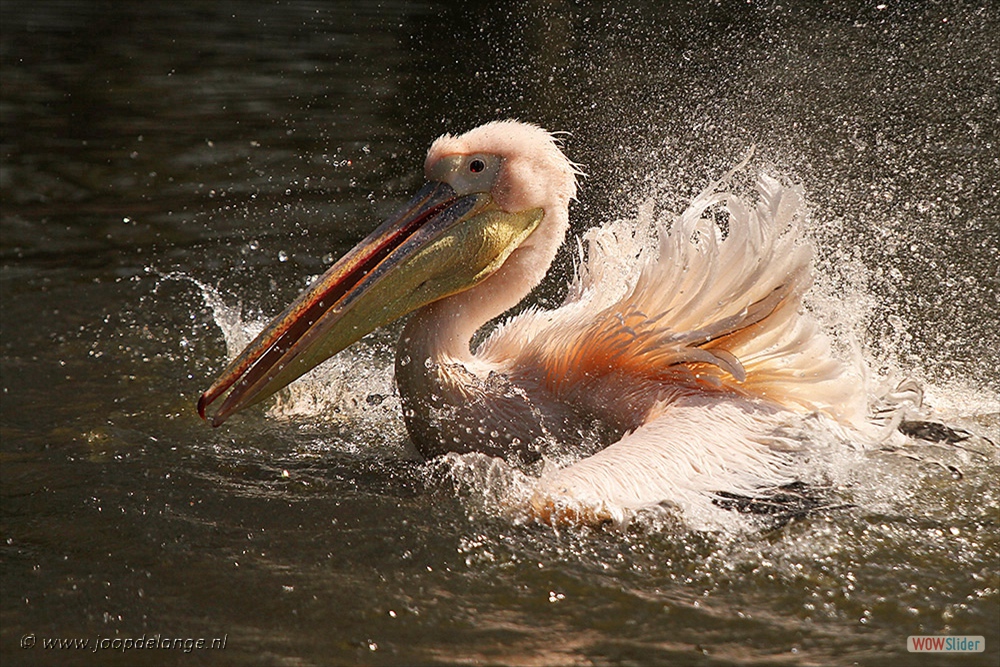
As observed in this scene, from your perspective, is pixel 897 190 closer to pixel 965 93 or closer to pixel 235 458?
pixel 965 93

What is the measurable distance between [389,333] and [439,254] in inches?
65.5

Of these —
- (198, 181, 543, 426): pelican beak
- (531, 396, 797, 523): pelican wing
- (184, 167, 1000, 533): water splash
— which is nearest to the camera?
(531, 396, 797, 523): pelican wing

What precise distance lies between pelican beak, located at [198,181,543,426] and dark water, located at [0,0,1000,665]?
1.23 feet

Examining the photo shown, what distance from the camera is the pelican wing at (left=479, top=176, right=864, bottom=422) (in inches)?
131

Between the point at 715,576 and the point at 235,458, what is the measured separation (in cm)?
172

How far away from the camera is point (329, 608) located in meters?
2.85

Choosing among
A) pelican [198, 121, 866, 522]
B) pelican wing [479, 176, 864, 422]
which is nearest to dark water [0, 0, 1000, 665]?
pelican [198, 121, 866, 522]

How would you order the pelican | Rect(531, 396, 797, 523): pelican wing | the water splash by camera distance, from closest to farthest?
1. Rect(531, 396, 797, 523): pelican wing
2. the water splash
3. the pelican

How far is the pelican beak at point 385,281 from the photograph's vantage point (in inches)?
138

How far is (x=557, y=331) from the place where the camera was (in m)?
3.64

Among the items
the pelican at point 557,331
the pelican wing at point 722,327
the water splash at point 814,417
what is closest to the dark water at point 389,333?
the water splash at point 814,417

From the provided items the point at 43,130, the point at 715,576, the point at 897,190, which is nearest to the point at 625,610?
the point at 715,576

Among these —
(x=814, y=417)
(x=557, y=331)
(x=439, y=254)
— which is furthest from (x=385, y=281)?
(x=814, y=417)

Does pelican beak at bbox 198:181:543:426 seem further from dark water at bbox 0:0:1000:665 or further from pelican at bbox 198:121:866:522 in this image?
dark water at bbox 0:0:1000:665
